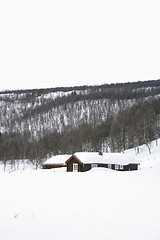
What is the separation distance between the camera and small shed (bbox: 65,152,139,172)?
3516cm

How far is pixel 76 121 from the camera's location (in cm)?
10100

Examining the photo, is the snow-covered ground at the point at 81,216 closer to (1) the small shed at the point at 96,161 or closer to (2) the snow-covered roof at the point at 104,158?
(1) the small shed at the point at 96,161

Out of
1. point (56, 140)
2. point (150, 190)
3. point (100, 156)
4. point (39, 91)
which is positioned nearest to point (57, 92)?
point (39, 91)

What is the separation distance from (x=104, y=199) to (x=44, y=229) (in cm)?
497

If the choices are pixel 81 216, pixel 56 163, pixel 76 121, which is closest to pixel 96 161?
pixel 56 163

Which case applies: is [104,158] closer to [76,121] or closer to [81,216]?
[81,216]

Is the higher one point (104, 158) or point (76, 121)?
point (76, 121)

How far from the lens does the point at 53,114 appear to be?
114688mm

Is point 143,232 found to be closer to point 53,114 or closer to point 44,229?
point 44,229

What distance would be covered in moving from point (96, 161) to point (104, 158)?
5.36ft

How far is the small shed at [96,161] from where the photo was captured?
3516cm

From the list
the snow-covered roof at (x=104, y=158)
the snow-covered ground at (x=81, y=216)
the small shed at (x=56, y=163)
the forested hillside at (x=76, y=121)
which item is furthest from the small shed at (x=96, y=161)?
the snow-covered ground at (x=81, y=216)

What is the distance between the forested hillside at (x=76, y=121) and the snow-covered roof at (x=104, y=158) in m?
10.3

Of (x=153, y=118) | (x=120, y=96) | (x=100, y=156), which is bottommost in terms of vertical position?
(x=100, y=156)
